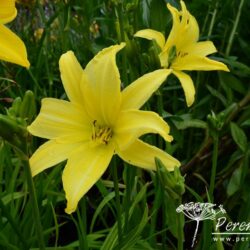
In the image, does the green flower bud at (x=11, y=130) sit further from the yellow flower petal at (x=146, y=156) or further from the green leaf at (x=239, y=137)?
the green leaf at (x=239, y=137)

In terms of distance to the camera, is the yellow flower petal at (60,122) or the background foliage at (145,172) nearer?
the yellow flower petal at (60,122)

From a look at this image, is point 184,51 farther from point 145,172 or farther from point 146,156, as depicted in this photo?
point 145,172

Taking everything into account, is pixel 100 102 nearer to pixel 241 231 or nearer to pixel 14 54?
pixel 14 54

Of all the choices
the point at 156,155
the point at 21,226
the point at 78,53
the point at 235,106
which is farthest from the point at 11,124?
the point at 78,53

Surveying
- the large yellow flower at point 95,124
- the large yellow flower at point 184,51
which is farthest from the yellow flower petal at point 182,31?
the large yellow flower at point 95,124

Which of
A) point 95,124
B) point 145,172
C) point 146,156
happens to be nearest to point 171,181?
point 146,156

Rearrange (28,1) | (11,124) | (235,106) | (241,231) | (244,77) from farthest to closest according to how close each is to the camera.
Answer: (28,1) < (244,77) < (235,106) < (241,231) < (11,124)
